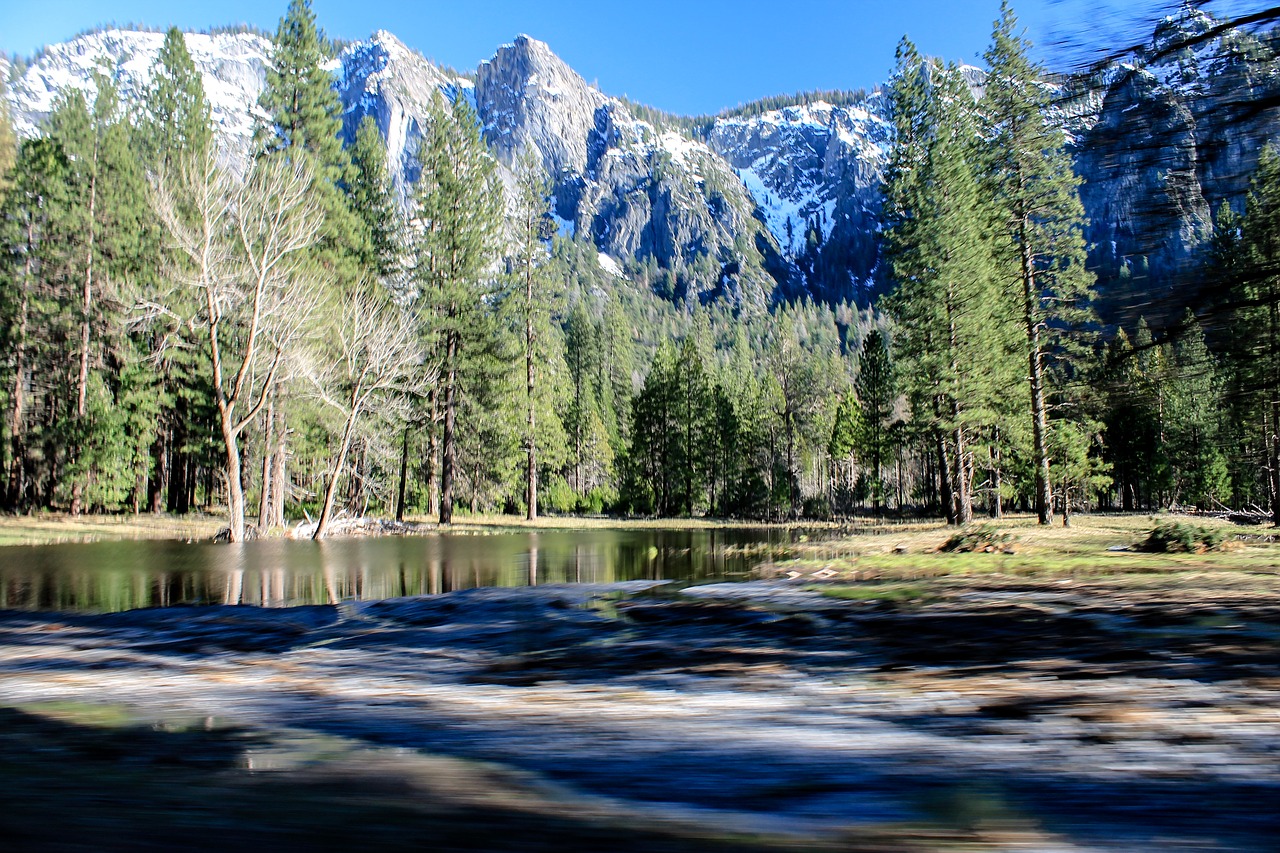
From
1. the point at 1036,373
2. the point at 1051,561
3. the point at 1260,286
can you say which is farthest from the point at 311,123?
the point at 1260,286

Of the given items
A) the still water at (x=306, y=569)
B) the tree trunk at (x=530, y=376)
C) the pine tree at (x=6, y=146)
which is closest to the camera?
the still water at (x=306, y=569)

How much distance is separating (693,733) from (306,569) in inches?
499

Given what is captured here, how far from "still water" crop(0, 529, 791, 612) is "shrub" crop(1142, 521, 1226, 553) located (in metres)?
5.91

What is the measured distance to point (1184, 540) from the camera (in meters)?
10.4

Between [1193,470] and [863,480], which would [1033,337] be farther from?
[863,480]

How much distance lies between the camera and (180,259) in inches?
938

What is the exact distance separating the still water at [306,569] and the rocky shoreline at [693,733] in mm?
4585

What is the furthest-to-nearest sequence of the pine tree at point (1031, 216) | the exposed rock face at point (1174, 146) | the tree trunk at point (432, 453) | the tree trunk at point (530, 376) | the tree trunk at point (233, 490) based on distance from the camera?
the tree trunk at point (530, 376)
the tree trunk at point (432, 453)
the pine tree at point (1031, 216)
the tree trunk at point (233, 490)
the exposed rock face at point (1174, 146)

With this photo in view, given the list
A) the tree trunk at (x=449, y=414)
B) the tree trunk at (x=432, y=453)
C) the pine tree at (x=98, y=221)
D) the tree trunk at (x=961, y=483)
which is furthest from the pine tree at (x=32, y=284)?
the tree trunk at (x=961, y=483)

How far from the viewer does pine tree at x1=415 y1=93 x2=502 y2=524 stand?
108 feet

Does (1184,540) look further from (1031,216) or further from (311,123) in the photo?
(311,123)

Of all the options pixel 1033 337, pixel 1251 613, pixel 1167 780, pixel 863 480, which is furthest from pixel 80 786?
pixel 863 480

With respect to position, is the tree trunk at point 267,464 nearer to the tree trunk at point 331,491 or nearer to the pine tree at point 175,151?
the tree trunk at point 331,491

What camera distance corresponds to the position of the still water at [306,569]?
31.6ft
